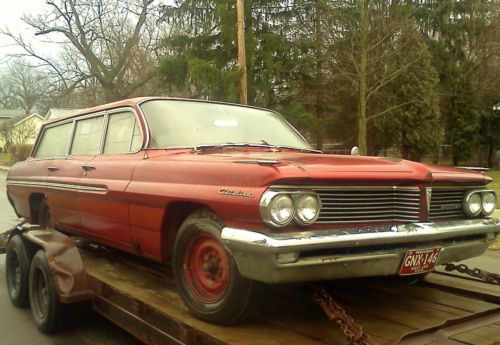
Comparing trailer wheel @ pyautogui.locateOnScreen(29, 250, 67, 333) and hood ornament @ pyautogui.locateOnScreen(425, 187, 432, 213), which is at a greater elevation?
hood ornament @ pyautogui.locateOnScreen(425, 187, 432, 213)

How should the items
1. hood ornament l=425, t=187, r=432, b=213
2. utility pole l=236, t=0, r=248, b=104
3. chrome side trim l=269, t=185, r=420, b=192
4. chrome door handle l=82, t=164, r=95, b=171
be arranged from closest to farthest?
chrome side trim l=269, t=185, r=420, b=192
hood ornament l=425, t=187, r=432, b=213
chrome door handle l=82, t=164, r=95, b=171
utility pole l=236, t=0, r=248, b=104

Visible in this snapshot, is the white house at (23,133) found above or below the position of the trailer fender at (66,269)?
above

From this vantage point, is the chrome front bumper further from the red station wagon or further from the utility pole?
the utility pole

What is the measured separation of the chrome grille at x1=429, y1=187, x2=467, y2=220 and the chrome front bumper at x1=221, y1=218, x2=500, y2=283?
16cm

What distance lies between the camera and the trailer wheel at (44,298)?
13.2ft

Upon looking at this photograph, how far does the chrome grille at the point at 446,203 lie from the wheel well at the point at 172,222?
150 cm

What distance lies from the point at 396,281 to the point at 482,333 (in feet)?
3.23

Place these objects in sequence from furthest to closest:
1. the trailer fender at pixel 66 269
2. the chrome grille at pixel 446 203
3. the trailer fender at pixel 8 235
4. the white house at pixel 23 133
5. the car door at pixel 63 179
→ 1. the white house at pixel 23 133
2. the trailer fender at pixel 8 235
3. the car door at pixel 63 179
4. the trailer fender at pixel 66 269
5. the chrome grille at pixel 446 203

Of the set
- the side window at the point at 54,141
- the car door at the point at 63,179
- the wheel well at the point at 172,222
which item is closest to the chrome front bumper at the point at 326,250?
→ the wheel well at the point at 172,222

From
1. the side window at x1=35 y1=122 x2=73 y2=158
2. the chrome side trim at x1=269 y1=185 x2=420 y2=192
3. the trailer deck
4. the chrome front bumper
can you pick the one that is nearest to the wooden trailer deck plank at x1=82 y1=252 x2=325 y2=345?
the trailer deck

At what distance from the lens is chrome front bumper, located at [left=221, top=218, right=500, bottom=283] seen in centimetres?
255

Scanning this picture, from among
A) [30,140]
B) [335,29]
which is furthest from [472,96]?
[30,140]

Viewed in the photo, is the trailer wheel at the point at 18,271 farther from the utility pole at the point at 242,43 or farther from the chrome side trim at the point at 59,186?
the utility pole at the point at 242,43

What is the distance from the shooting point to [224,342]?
8.63ft
